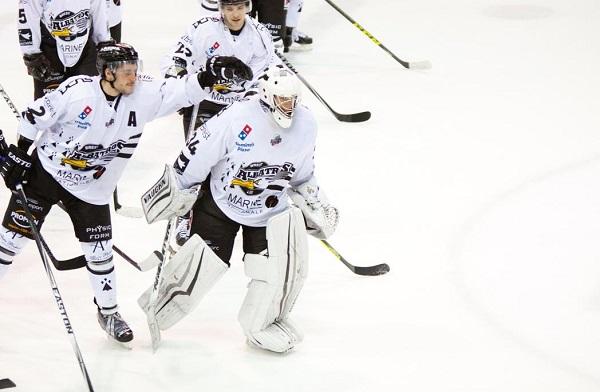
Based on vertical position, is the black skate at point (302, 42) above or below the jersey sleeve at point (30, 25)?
below

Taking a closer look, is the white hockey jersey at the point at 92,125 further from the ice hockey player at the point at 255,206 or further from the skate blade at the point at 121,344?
the skate blade at the point at 121,344

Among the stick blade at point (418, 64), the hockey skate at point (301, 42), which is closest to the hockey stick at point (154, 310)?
the stick blade at point (418, 64)

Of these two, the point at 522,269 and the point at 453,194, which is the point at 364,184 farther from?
the point at 522,269

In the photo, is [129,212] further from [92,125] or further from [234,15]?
[92,125]

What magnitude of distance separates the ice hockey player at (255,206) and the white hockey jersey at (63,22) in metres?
1.44

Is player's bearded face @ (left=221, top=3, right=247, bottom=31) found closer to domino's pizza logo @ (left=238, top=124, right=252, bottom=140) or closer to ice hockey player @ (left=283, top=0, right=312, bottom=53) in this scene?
domino's pizza logo @ (left=238, top=124, right=252, bottom=140)

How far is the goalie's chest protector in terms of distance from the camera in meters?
4.07

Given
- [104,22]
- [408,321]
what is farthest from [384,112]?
[408,321]

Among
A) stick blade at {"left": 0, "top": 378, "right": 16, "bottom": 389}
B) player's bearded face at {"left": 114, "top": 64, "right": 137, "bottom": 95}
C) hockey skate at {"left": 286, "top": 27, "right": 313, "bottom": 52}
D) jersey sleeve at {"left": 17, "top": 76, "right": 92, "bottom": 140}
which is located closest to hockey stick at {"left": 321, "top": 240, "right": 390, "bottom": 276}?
player's bearded face at {"left": 114, "top": 64, "right": 137, "bottom": 95}

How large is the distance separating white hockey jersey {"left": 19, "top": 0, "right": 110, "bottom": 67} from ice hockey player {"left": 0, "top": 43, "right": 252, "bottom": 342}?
1258 millimetres

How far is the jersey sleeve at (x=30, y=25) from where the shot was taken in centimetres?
534

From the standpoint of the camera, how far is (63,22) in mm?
5336

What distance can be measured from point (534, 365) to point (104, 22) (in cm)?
249

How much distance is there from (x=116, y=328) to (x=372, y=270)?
44.3 inches
